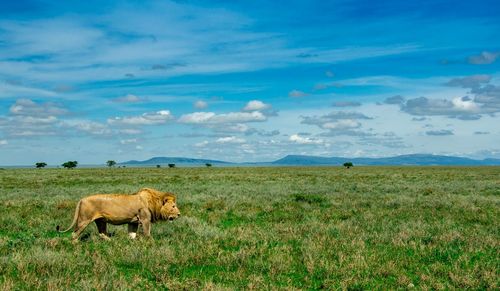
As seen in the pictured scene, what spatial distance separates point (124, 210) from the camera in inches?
384

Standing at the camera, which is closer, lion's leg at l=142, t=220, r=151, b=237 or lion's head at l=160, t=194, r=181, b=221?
lion's leg at l=142, t=220, r=151, b=237

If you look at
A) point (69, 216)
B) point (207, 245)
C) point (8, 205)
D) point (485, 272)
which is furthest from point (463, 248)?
point (8, 205)

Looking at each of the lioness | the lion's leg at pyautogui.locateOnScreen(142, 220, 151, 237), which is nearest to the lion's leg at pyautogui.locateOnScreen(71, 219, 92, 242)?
the lioness

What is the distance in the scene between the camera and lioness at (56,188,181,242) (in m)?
9.62

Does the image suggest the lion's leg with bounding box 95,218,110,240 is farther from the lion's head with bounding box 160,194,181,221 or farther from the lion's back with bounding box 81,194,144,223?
the lion's head with bounding box 160,194,181,221

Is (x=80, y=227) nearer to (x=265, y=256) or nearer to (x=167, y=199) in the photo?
(x=167, y=199)

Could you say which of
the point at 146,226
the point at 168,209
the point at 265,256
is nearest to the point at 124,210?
the point at 146,226

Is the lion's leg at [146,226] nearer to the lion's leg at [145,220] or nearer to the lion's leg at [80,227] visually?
the lion's leg at [145,220]

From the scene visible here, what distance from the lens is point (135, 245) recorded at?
9.28 metres

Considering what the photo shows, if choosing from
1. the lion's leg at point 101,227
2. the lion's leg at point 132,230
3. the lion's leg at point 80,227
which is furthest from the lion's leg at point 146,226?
the lion's leg at point 80,227

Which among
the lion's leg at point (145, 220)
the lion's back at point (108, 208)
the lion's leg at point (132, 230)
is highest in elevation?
the lion's back at point (108, 208)

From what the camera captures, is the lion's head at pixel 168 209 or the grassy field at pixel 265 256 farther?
the lion's head at pixel 168 209

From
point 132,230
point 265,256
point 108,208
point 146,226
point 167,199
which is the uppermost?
point 167,199

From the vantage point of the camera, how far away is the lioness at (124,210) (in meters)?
9.62
